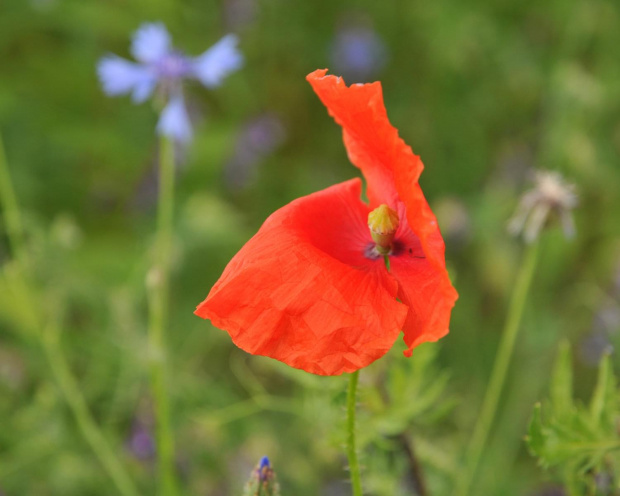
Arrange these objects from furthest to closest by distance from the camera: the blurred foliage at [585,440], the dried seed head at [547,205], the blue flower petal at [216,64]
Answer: the blue flower petal at [216,64]
the dried seed head at [547,205]
the blurred foliage at [585,440]

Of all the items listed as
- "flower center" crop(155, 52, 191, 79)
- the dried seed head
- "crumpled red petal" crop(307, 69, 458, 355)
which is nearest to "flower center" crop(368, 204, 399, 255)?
"crumpled red petal" crop(307, 69, 458, 355)

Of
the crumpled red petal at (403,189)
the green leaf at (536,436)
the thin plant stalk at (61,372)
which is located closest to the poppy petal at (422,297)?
the crumpled red petal at (403,189)

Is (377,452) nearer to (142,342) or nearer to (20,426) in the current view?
(142,342)

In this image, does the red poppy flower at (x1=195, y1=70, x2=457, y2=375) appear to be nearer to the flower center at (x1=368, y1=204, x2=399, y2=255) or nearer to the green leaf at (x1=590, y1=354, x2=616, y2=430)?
the flower center at (x1=368, y1=204, x2=399, y2=255)

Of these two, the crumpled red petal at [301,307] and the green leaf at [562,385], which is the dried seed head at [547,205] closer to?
the green leaf at [562,385]

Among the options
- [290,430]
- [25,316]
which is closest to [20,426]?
[25,316]

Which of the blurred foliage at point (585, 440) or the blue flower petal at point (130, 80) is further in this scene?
the blue flower petal at point (130, 80)

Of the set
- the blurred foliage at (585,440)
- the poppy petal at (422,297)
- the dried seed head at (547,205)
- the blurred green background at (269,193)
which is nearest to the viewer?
the poppy petal at (422,297)
